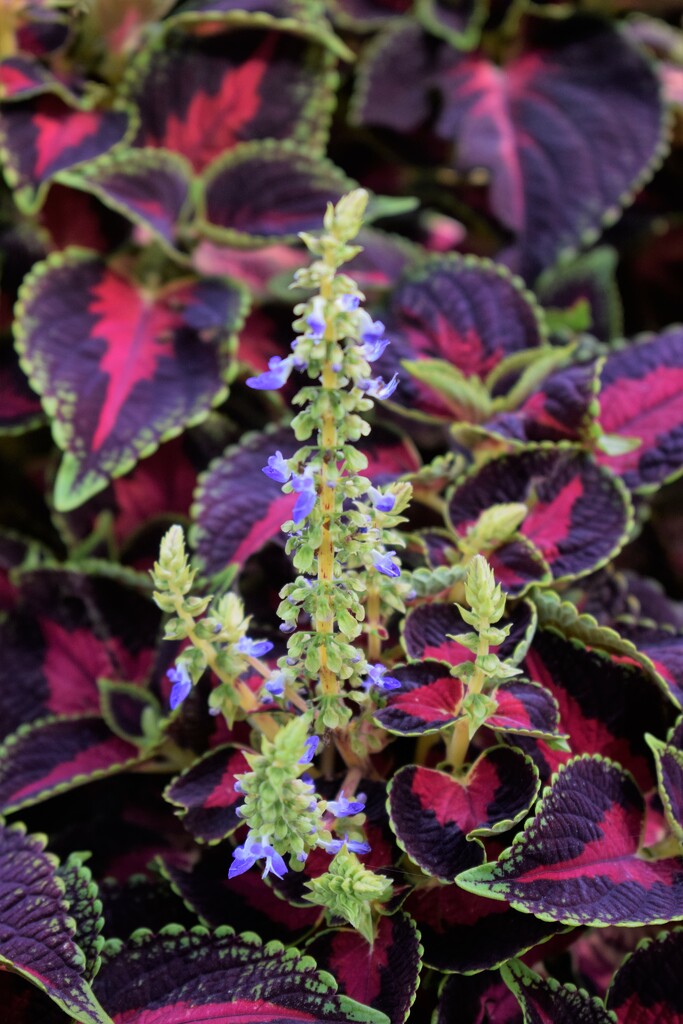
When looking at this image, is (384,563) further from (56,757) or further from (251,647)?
(56,757)

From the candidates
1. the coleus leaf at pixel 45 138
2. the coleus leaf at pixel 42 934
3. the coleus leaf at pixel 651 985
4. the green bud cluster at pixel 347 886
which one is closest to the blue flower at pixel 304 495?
the green bud cluster at pixel 347 886

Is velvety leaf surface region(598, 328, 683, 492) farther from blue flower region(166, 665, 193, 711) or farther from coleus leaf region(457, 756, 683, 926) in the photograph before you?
Answer: blue flower region(166, 665, 193, 711)

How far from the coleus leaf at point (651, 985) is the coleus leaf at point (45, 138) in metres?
0.89

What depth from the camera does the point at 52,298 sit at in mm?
1077

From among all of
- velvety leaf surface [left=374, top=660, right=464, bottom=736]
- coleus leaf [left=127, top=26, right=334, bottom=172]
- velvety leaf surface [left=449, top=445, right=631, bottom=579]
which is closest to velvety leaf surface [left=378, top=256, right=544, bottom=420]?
velvety leaf surface [left=449, top=445, right=631, bottom=579]

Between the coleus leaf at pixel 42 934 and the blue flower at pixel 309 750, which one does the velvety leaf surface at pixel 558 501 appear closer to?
the blue flower at pixel 309 750

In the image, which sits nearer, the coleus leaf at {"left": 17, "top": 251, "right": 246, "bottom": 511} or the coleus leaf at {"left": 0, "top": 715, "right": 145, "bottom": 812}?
the coleus leaf at {"left": 0, "top": 715, "right": 145, "bottom": 812}

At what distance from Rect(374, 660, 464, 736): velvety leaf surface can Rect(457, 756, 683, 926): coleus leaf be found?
9 centimetres

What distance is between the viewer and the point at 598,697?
32.2 inches

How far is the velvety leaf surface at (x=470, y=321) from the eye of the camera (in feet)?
3.47

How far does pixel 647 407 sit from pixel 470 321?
0.20m

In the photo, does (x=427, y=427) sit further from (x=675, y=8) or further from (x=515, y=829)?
(x=675, y=8)

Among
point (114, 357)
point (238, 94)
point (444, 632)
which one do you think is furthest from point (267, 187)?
point (444, 632)

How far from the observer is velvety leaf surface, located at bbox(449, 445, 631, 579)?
866mm
